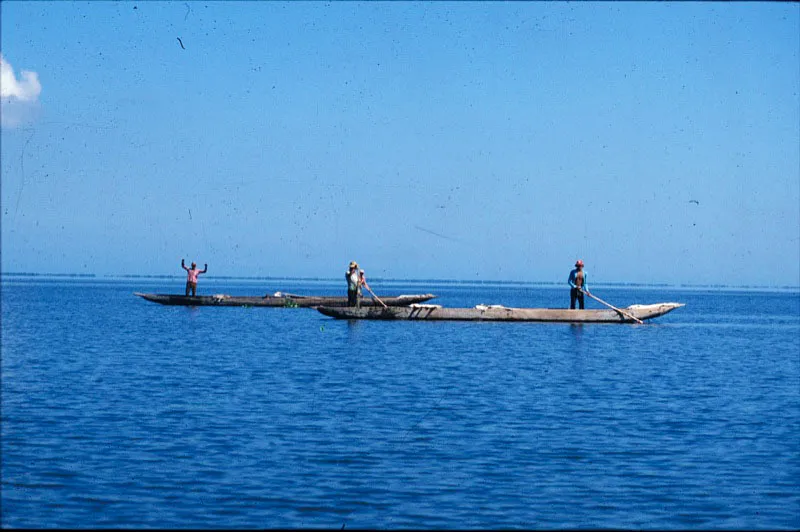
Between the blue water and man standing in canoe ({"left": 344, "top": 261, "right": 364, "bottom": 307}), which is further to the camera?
man standing in canoe ({"left": 344, "top": 261, "right": 364, "bottom": 307})

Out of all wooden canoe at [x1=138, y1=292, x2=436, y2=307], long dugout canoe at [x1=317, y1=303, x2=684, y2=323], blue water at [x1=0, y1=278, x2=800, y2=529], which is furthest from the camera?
wooden canoe at [x1=138, y1=292, x2=436, y2=307]

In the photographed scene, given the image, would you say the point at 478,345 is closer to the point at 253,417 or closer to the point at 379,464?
the point at 253,417

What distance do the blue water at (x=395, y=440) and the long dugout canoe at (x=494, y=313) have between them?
10.7 metres

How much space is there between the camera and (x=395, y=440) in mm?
13688

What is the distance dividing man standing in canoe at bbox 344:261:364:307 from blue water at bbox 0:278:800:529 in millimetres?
10934

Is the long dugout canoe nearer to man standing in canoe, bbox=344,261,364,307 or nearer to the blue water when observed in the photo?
man standing in canoe, bbox=344,261,364,307

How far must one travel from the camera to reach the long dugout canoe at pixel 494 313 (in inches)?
1527

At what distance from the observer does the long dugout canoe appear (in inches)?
1527

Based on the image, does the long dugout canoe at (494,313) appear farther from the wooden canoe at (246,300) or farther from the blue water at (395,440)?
the wooden canoe at (246,300)

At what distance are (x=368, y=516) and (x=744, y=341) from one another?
103ft

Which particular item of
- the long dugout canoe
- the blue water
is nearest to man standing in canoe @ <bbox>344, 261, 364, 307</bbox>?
the long dugout canoe

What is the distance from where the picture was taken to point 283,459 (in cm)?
1223

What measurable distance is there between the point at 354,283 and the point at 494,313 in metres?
5.75

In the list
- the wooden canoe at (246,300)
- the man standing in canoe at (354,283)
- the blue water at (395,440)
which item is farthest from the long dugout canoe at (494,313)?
the wooden canoe at (246,300)
